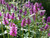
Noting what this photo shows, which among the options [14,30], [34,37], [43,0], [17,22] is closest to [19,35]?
[34,37]

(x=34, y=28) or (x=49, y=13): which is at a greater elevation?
(x=34, y=28)

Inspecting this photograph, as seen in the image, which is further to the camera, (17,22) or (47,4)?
(47,4)

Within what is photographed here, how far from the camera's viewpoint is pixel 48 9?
25.9ft

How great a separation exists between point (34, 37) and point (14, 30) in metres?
0.83

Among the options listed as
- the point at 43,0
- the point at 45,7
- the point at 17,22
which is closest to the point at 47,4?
the point at 45,7

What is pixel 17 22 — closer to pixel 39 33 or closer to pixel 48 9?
pixel 39 33

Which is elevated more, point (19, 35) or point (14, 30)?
point (14, 30)

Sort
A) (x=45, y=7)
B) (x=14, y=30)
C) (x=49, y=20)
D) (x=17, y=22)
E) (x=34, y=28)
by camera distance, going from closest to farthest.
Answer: (x=14, y=30)
(x=49, y=20)
(x=34, y=28)
(x=17, y=22)
(x=45, y=7)

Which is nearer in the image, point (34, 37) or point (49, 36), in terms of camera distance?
point (49, 36)

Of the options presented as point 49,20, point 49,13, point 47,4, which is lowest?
point 49,13

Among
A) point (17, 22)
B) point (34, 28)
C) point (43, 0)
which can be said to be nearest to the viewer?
point (34, 28)

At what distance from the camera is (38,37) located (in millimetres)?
2555

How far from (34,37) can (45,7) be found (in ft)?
18.2

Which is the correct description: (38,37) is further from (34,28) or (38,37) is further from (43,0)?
(43,0)
